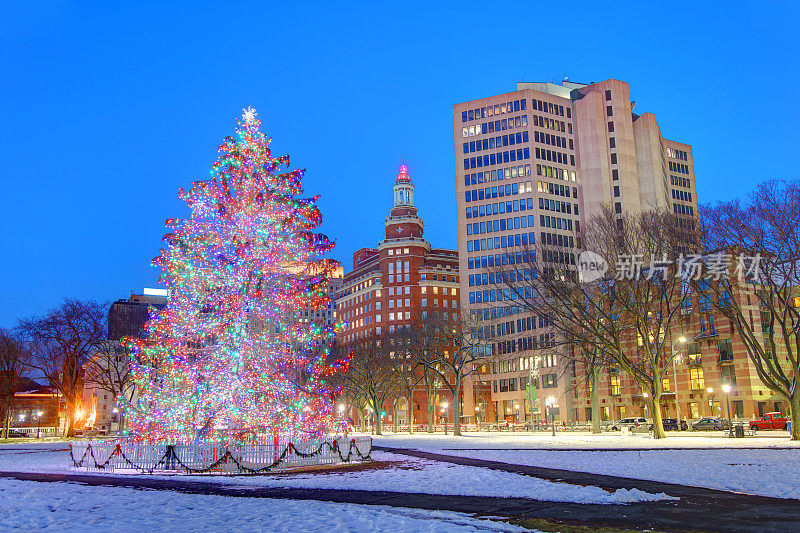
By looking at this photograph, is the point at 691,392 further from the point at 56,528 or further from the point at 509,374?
the point at 56,528

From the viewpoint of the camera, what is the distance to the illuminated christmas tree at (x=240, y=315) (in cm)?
2881

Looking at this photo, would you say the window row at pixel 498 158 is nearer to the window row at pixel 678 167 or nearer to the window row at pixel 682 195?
the window row at pixel 682 195

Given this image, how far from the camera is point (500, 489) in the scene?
1862cm

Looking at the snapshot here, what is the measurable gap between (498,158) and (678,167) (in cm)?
5040

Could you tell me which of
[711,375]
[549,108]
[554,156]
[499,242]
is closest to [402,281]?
[499,242]

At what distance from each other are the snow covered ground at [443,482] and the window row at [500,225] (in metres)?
96.5

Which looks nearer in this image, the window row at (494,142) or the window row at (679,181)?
the window row at (494,142)

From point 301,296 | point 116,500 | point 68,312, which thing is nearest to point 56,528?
point 116,500

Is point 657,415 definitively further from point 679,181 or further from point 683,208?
point 679,181

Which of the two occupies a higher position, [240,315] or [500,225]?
[500,225]

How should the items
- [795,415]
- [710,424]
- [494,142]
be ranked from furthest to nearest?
1. [494,142]
2. [710,424]
3. [795,415]

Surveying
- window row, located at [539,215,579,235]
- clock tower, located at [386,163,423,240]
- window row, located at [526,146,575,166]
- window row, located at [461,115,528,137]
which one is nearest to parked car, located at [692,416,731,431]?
window row, located at [539,215,579,235]

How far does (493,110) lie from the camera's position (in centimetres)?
12700

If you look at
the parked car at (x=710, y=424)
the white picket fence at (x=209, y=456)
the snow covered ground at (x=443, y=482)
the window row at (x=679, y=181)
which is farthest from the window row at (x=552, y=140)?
the snow covered ground at (x=443, y=482)
